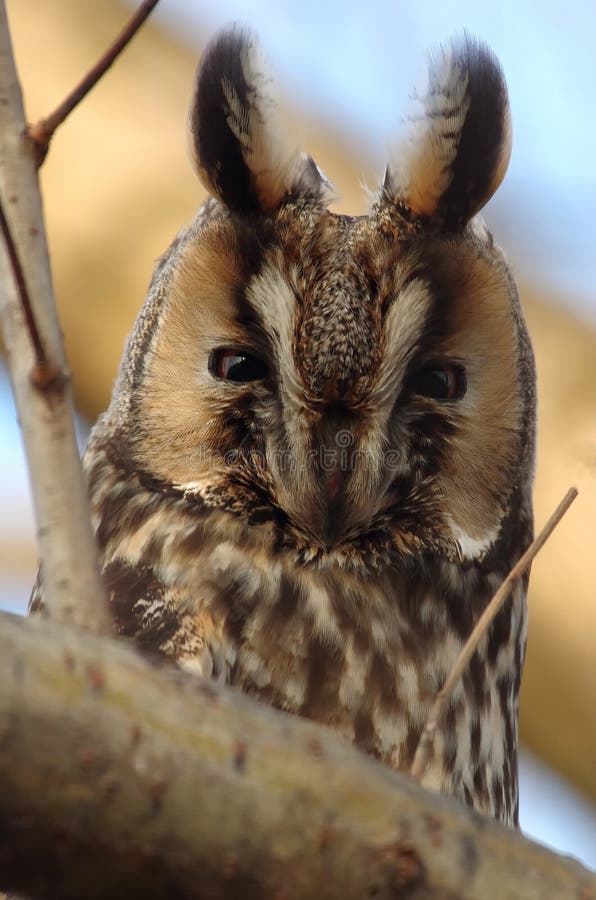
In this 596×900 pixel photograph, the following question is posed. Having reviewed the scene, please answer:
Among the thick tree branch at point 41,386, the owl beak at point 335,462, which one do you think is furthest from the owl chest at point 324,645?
the thick tree branch at point 41,386

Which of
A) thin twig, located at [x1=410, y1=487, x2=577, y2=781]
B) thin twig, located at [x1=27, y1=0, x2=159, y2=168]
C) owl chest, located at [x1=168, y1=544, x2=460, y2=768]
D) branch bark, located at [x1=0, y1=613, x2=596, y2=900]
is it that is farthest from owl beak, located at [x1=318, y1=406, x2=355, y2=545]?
branch bark, located at [x1=0, y1=613, x2=596, y2=900]

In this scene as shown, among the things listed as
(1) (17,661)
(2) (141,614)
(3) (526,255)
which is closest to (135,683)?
(1) (17,661)

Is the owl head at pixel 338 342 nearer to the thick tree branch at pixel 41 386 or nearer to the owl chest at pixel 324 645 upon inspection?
the owl chest at pixel 324 645

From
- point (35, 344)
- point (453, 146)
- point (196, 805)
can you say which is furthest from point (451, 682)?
point (453, 146)

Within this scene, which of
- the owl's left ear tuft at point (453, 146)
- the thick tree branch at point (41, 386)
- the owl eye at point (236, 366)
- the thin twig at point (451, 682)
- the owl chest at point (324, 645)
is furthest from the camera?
the owl's left ear tuft at point (453, 146)

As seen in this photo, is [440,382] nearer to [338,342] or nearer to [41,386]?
[338,342]

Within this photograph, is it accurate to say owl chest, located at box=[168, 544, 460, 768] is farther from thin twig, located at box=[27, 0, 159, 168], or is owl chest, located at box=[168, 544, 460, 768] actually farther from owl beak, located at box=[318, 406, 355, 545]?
thin twig, located at box=[27, 0, 159, 168]
